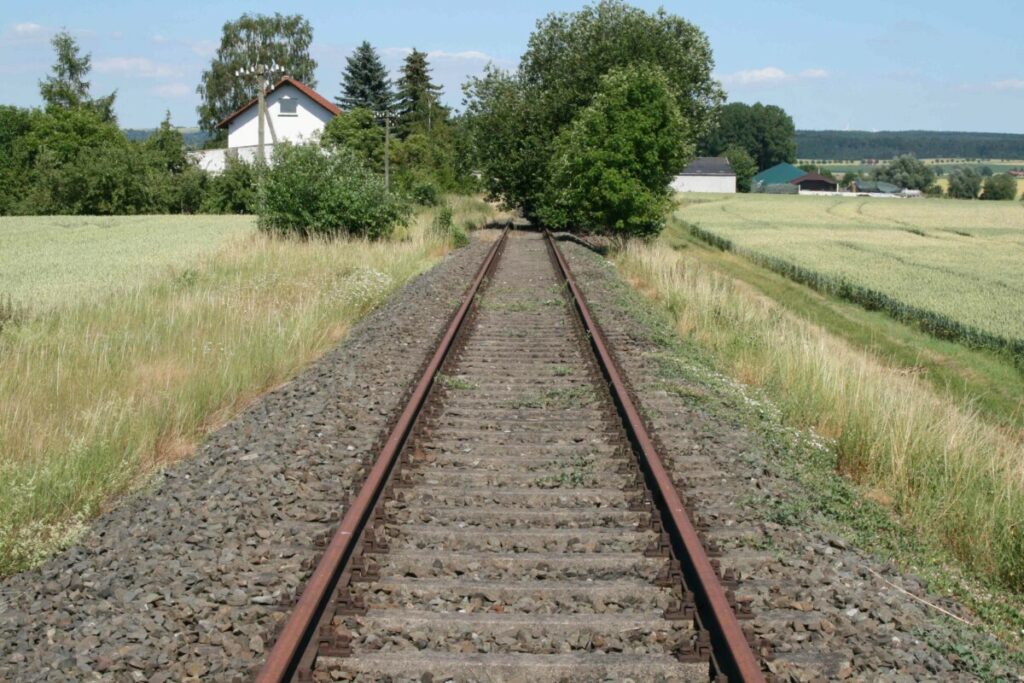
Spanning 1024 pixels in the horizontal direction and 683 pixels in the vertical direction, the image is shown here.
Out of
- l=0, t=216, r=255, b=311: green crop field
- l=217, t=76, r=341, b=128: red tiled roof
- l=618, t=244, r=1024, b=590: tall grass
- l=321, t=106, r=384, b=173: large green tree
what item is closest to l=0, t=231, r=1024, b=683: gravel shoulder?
l=618, t=244, r=1024, b=590: tall grass

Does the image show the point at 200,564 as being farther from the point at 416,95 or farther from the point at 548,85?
the point at 416,95

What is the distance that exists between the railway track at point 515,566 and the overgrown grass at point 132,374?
1.75m

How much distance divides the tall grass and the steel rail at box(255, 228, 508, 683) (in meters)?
3.36

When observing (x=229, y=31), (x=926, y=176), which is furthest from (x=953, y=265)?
(x=926, y=176)

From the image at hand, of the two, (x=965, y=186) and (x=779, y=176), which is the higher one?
(x=779, y=176)

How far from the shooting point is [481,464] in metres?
6.89

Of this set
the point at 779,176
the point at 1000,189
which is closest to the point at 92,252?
the point at 1000,189

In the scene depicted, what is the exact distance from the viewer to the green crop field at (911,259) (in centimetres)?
1917

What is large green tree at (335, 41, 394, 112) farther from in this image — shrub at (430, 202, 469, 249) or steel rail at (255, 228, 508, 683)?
steel rail at (255, 228, 508, 683)

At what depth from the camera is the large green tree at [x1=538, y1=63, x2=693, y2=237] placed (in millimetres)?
28734

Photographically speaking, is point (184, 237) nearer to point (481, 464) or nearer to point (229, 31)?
point (481, 464)

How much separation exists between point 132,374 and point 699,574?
6.29 meters

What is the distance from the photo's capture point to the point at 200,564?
5031 millimetres

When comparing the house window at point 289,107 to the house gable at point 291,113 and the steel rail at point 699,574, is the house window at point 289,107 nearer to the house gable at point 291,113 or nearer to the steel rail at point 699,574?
the house gable at point 291,113
